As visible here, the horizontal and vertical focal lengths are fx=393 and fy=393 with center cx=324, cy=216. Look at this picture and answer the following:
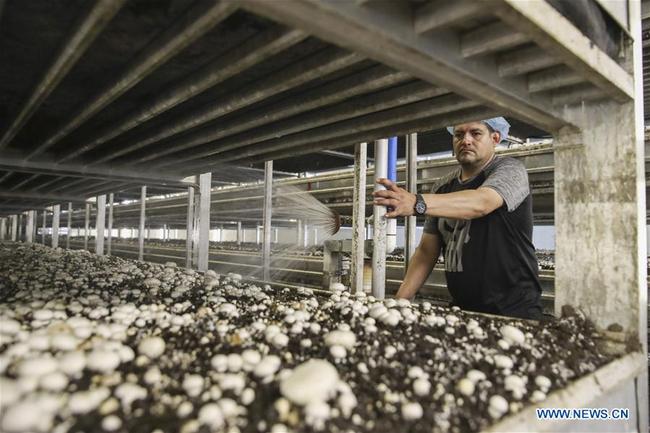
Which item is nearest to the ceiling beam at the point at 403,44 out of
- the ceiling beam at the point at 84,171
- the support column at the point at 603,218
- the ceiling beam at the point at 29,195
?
the support column at the point at 603,218

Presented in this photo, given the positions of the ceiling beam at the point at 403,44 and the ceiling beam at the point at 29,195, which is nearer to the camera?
the ceiling beam at the point at 403,44

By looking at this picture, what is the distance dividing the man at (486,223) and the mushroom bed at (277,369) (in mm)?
465

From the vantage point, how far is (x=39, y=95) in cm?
153

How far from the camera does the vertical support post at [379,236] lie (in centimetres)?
214

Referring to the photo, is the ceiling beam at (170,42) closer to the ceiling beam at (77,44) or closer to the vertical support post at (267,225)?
the ceiling beam at (77,44)

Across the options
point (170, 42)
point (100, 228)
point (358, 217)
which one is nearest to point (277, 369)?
point (170, 42)

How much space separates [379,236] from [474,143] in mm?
679

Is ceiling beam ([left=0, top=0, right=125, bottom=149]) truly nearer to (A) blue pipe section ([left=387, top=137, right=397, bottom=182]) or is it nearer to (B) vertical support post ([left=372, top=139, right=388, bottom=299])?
(B) vertical support post ([left=372, top=139, right=388, bottom=299])

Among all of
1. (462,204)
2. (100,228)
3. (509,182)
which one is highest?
(509,182)

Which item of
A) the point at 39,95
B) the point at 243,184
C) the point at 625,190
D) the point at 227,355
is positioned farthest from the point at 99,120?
the point at 243,184

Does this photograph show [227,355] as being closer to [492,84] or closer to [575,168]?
[492,84]

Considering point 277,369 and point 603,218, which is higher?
point 603,218

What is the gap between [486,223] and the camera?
5.98 feet

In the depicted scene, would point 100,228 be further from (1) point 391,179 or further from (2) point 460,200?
(2) point 460,200
